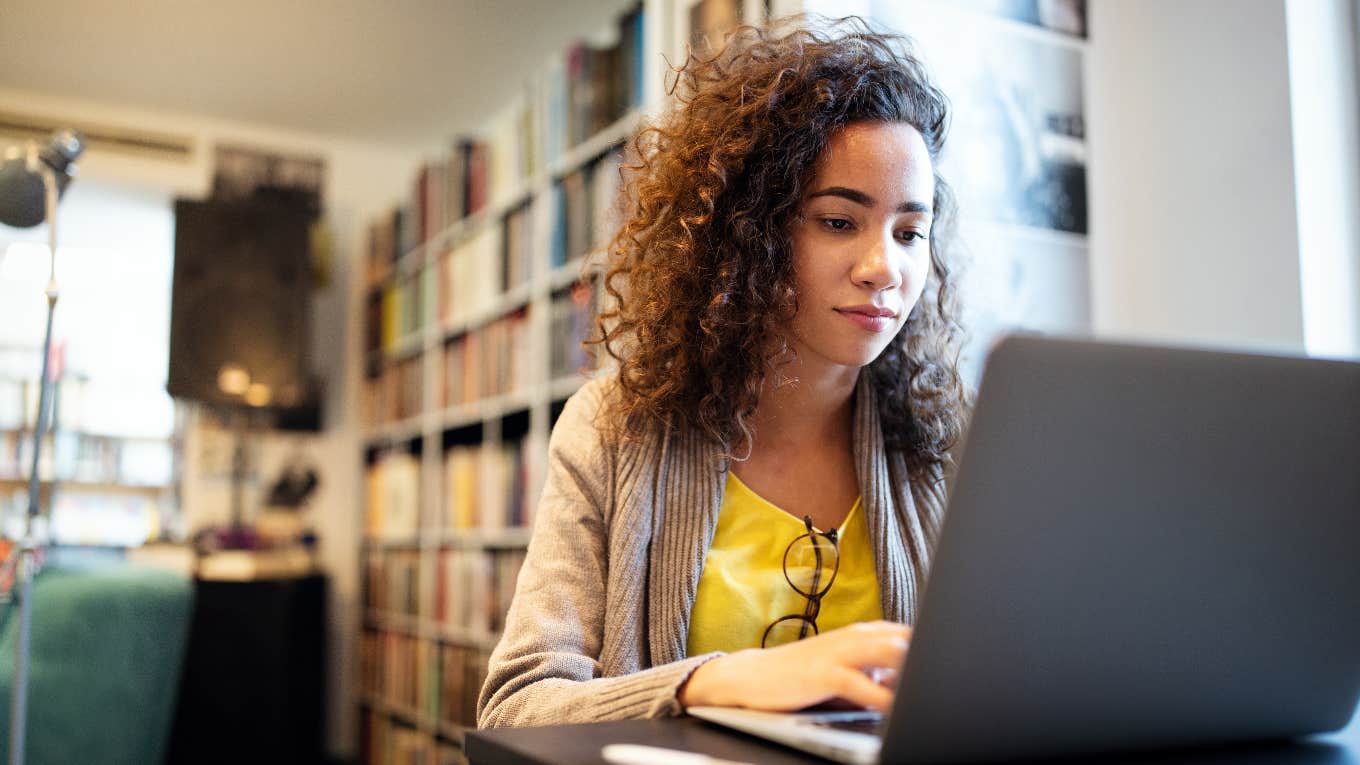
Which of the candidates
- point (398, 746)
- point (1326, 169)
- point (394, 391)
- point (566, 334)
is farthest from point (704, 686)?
point (394, 391)

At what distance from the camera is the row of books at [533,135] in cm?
265

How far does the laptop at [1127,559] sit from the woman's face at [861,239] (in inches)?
19.6

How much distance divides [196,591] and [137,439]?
4.48ft

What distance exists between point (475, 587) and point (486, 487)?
0.29 m

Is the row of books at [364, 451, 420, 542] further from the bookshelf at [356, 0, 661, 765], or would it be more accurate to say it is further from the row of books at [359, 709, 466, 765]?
the row of books at [359, 709, 466, 765]

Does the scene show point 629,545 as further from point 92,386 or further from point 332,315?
point 92,386

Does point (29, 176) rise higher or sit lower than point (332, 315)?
lower

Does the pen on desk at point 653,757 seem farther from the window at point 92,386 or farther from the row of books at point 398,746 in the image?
the window at point 92,386

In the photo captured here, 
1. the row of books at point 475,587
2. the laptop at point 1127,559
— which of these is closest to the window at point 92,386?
the row of books at point 475,587

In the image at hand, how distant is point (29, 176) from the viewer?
1857 mm

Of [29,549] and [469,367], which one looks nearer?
[29,549]

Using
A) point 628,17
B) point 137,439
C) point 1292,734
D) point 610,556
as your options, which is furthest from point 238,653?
point 1292,734

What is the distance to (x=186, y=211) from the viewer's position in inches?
157

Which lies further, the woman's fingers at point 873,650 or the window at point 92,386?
the window at point 92,386
